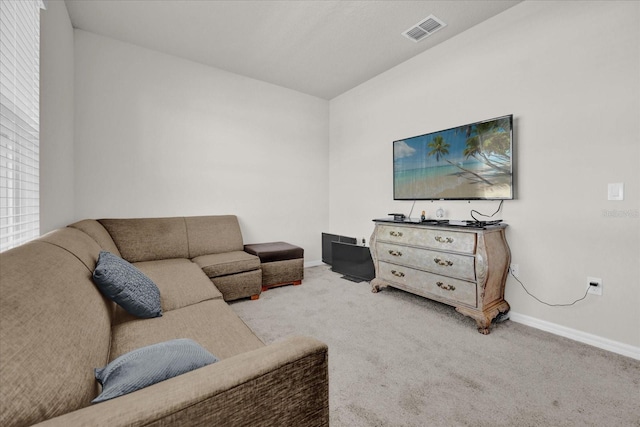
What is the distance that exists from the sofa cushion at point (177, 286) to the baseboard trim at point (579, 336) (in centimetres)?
254

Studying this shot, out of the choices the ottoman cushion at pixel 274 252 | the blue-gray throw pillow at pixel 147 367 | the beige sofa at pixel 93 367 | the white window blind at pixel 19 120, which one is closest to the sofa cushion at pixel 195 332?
the beige sofa at pixel 93 367

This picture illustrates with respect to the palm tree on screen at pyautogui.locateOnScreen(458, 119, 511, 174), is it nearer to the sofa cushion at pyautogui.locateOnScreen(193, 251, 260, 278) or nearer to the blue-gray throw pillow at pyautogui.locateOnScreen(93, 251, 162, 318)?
the sofa cushion at pyautogui.locateOnScreen(193, 251, 260, 278)

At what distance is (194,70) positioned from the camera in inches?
135

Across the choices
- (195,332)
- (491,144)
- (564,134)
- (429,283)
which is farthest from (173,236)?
(564,134)

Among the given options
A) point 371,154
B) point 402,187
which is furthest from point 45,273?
point 371,154

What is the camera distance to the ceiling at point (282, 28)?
7.98 ft

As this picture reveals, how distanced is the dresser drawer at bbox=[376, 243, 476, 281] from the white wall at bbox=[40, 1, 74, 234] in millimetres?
2860

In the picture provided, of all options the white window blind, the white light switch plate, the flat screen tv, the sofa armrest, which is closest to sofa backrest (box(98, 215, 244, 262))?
the white window blind

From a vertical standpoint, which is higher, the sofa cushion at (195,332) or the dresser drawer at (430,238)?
the dresser drawer at (430,238)

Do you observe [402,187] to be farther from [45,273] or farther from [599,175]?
[45,273]

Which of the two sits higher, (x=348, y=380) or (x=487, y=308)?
(x=487, y=308)

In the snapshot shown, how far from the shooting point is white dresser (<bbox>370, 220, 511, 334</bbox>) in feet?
7.30

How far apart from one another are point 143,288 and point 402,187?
2.79 metres

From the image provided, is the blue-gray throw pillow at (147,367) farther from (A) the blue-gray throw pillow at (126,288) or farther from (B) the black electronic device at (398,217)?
(B) the black electronic device at (398,217)
